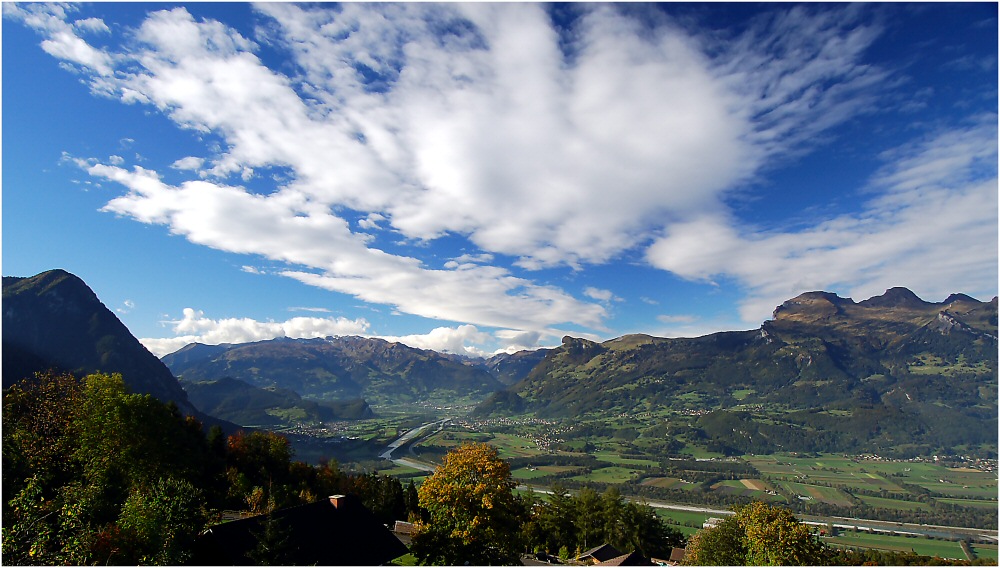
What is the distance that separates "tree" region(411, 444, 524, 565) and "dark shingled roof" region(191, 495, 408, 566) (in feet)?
18.9

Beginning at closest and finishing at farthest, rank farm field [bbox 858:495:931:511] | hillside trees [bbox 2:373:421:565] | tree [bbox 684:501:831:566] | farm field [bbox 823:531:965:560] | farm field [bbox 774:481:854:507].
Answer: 1. hillside trees [bbox 2:373:421:565]
2. tree [bbox 684:501:831:566]
3. farm field [bbox 823:531:965:560]
4. farm field [bbox 858:495:931:511]
5. farm field [bbox 774:481:854:507]

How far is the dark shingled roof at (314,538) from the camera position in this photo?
1211 inches

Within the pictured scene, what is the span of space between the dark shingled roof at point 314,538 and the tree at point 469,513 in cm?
577

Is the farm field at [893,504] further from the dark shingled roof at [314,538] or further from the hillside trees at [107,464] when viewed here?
the hillside trees at [107,464]

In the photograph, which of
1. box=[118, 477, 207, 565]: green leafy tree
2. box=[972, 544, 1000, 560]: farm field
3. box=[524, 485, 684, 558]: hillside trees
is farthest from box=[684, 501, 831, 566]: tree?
box=[972, 544, 1000, 560]: farm field

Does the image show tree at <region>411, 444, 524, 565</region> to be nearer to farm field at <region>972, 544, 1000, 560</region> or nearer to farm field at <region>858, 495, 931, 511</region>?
farm field at <region>972, 544, 1000, 560</region>

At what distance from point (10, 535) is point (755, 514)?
41.7 m

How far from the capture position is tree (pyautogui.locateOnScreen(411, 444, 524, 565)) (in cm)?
3200

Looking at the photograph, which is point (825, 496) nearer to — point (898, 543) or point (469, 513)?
Result: point (898, 543)

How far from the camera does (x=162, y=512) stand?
26.1 meters

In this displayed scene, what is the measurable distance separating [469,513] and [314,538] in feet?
39.2

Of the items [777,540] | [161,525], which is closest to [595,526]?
[777,540]

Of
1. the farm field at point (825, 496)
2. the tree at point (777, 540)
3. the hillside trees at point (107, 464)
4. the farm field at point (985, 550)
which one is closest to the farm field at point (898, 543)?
the farm field at point (985, 550)

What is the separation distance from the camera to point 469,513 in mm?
34125
